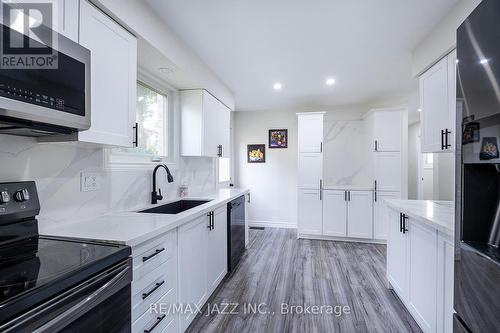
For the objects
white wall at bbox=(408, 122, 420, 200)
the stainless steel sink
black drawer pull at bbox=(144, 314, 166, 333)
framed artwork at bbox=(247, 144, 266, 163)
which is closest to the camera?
black drawer pull at bbox=(144, 314, 166, 333)

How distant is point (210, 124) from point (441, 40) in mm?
2493

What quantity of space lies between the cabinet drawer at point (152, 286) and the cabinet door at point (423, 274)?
1.78 metres

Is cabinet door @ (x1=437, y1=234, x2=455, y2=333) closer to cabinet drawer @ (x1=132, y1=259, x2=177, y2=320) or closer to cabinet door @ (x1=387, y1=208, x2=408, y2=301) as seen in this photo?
cabinet door @ (x1=387, y1=208, x2=408, y2=301)

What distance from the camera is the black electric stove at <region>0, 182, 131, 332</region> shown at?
0.70m

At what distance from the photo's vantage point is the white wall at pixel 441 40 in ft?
5.74

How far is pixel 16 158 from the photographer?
4.10 ft

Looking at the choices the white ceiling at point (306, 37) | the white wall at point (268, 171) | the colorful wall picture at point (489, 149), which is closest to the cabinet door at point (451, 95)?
the white ceiling at point (306, 37)

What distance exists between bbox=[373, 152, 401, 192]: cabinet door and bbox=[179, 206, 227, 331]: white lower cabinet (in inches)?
109

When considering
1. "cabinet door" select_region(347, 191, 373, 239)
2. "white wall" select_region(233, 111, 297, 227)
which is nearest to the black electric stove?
"cabinet door" select_region(347, 191, 373, 239)

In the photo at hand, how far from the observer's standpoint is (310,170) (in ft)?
13.8

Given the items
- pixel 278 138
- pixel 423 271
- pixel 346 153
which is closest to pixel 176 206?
pixel 423 271

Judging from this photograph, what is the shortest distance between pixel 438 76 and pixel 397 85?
67.0 inches

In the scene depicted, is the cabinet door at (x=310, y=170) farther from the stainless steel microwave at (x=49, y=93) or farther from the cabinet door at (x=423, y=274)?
the stainless steel microwave at (x=49, y=93)

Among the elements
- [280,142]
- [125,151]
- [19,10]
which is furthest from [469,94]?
[280,142]
